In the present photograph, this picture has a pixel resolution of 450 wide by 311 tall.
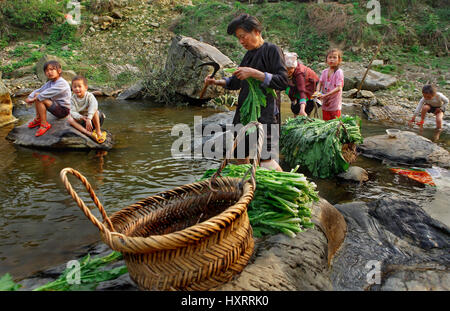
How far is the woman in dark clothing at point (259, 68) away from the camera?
342 centimetres

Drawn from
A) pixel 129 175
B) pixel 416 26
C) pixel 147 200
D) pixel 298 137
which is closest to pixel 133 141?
pixel 129 175

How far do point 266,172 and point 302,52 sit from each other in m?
15.0

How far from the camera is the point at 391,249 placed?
2918 millimetres

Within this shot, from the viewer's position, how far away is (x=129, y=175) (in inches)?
200

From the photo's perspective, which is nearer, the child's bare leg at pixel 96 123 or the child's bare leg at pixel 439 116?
the child's bare leg at pixel 96 123

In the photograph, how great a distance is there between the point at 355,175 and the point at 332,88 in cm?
188

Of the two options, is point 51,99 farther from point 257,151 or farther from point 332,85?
point 257,151

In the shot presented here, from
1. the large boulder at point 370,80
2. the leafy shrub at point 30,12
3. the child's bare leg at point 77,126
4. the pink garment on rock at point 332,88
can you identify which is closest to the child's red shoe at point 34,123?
the child's bare leg at point 77,126

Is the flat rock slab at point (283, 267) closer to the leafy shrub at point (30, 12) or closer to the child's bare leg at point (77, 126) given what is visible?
the child's bare leg at point (77, 126)

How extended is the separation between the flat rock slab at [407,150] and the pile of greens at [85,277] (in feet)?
16.7

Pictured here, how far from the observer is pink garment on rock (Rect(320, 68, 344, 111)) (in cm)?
584

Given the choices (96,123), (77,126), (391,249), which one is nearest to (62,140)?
(77,126)

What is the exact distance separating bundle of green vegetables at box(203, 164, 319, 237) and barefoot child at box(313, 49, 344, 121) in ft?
11.3

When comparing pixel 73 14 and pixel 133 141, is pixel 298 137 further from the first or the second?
pixel 73 14
